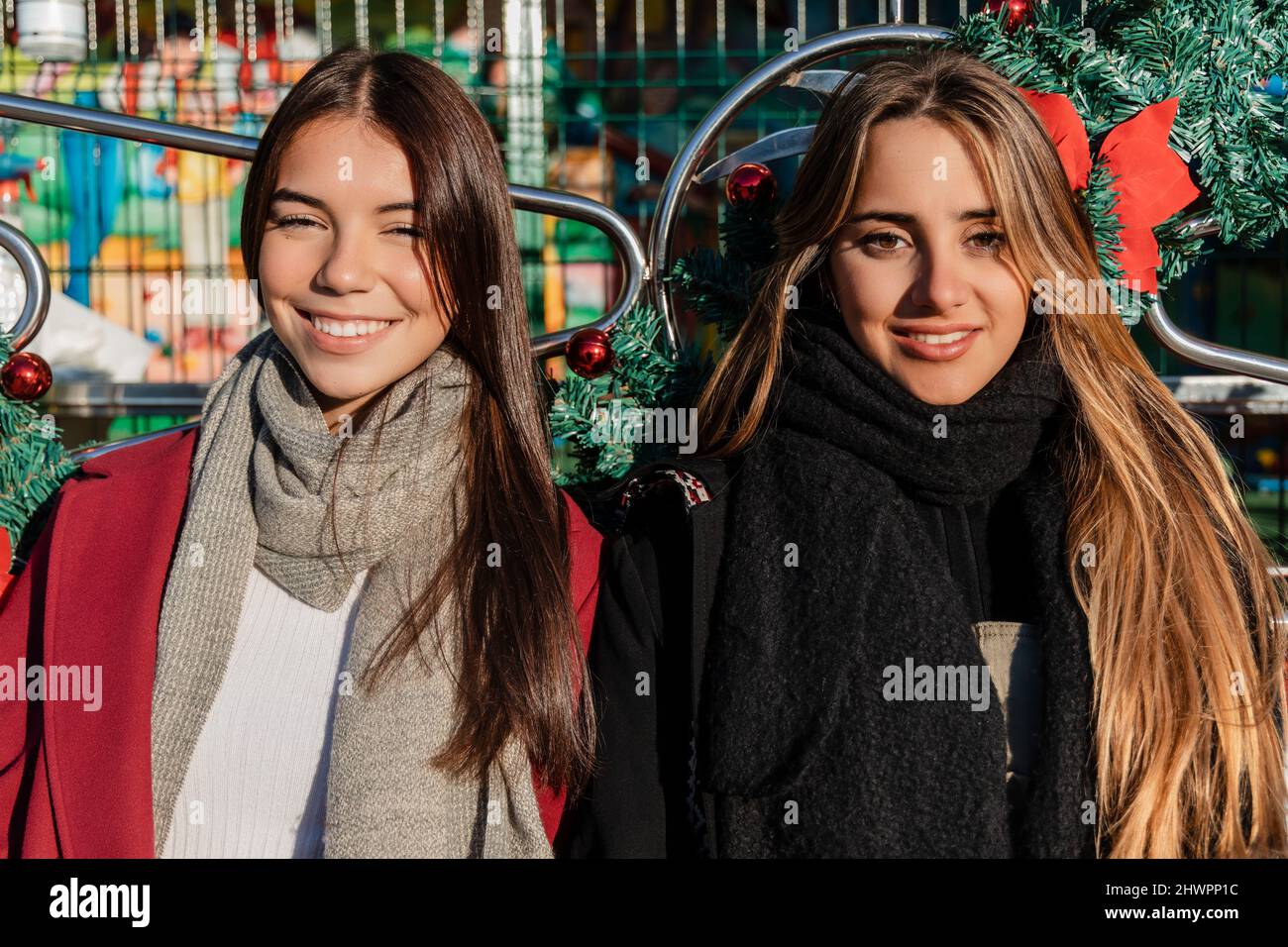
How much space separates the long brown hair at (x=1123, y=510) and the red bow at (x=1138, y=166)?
0.35 ft

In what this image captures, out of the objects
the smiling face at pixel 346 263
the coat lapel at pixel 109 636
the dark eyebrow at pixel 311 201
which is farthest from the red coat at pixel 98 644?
the dark eyebrow at pixel 311 201

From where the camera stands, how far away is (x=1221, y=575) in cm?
189

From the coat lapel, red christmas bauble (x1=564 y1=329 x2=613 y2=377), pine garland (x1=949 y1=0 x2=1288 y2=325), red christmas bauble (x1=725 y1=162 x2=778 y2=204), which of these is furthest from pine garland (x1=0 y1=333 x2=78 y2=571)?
pine garland (x1=949 y1=0 x2=1288 y2=325)

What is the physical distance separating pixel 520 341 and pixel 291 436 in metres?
0.39

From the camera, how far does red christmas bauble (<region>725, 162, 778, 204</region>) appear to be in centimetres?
220

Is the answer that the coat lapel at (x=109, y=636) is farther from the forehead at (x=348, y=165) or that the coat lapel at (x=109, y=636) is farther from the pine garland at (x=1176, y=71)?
the pine garland at (x=1176, y=71)

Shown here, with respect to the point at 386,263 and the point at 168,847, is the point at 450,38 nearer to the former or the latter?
the point at 386,263

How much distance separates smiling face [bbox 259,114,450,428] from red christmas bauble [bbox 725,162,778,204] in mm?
583

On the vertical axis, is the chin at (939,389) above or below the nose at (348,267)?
below

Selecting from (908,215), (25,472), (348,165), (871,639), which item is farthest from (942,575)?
(25,472)

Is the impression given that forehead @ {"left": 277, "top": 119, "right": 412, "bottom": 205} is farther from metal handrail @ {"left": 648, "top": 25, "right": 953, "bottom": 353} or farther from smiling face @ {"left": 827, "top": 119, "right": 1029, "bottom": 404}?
smiling face @ {"left": 827, "top": 119, "right": 1029, "bottom": 404}

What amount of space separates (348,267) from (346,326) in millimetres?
99

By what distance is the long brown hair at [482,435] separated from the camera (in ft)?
6.09

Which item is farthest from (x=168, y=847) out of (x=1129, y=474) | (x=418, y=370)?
(x=1129, y=474)
